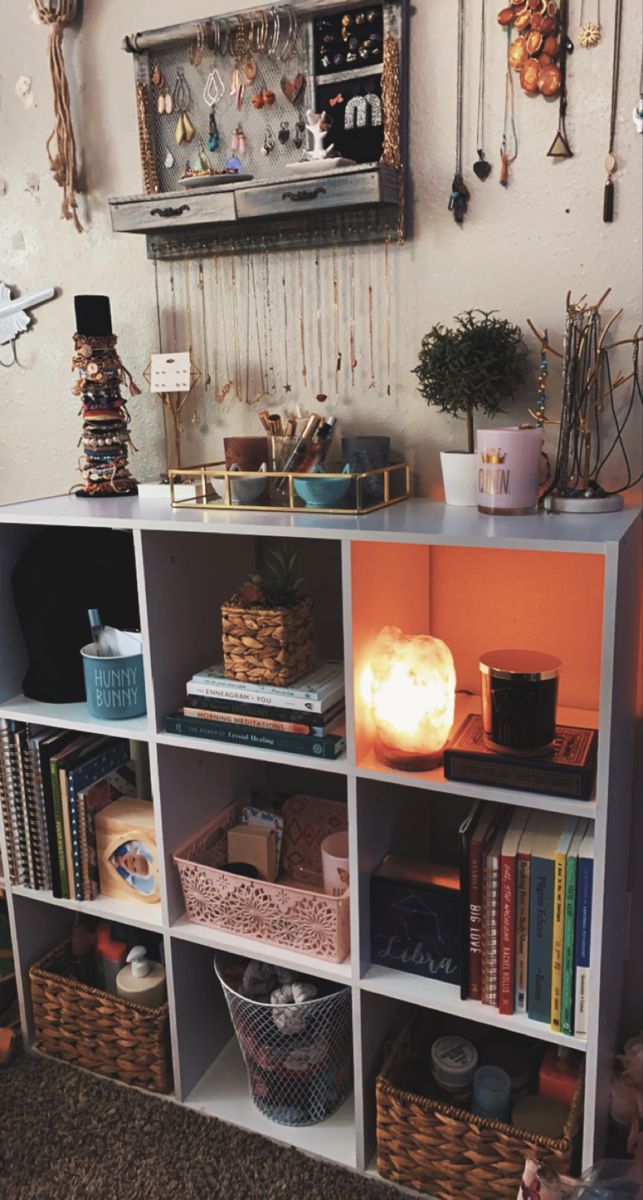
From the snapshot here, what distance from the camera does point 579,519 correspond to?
1.38m

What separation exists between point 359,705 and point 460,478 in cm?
40

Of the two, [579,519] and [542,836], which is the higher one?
[579,519]

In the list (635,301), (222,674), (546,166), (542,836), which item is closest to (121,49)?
(546,166)

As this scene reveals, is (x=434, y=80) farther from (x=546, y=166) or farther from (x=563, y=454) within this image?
(x=563, y=454)

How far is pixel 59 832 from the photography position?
175 cm

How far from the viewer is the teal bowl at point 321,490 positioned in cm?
147

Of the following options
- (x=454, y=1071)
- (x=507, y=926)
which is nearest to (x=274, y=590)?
(x=507, y=926)

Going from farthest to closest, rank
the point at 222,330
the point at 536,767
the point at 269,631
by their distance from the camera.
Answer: the point at 222,330 → the point at 269,631 → the point at 536,767

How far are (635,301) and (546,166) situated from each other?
0.85ft

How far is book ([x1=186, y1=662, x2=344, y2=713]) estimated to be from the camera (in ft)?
4.83

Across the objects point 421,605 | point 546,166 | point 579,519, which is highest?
point 546,166

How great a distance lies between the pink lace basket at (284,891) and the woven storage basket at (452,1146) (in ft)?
0.81

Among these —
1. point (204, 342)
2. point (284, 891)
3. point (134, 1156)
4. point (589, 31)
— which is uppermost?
point (589, 31)

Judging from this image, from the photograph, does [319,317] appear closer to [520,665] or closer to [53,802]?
[520,665]
